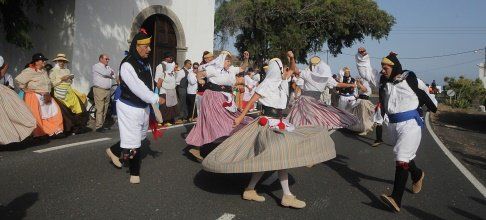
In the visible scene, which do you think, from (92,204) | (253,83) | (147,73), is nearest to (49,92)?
(147,73)

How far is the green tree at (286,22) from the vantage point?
32.2 metres

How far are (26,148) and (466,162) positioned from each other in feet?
26.9

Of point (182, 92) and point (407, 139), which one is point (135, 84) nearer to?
point (407, 139)

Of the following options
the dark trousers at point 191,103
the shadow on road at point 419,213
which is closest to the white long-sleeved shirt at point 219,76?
the shadow on road at point 419,213

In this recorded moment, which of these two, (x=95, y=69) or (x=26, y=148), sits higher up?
(x=95, y=69)

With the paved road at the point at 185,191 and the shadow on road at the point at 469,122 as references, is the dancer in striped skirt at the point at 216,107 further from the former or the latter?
the shadow on road at the point at 469,122

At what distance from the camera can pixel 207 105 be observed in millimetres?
7223

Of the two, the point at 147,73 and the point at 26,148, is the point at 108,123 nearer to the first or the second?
the point at 26,148

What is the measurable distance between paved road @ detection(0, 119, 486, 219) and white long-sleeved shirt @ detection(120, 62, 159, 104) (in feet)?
3.65

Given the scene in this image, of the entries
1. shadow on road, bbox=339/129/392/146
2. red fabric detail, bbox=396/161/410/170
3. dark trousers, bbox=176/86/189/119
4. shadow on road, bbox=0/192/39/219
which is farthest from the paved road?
dark trousers, bbox=176/86/189/119

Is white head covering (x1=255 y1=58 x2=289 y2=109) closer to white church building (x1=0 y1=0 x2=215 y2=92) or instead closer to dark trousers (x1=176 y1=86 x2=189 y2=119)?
dark trousers (x1=176 y1=86 x2=189 y2=119)

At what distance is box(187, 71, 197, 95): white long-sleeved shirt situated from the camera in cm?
1320

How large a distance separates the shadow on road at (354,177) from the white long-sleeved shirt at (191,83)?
18.5ft

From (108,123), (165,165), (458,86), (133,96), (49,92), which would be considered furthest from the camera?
(458,86)
